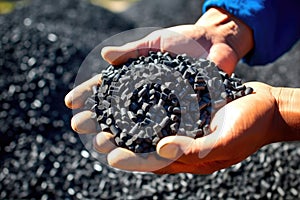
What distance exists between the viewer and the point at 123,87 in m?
2.64

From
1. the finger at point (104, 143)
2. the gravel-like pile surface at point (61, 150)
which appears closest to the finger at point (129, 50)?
the finger at point (104, 143)

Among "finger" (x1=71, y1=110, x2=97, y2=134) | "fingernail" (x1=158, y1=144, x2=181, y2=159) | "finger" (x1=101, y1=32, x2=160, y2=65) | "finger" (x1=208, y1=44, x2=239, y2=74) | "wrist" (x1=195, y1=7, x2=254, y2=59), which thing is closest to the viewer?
"fingernail" (x1=158, y1=144, x2=181, y2=159)

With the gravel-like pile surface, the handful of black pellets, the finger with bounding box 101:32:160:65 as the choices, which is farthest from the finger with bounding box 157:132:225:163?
the gravel-like pile surface

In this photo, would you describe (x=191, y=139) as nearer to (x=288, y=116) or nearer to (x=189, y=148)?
(x=189, y=148)

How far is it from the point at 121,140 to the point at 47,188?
4.33ft

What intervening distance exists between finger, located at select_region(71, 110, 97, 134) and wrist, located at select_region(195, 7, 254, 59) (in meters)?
0.99

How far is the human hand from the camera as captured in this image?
2904 mm

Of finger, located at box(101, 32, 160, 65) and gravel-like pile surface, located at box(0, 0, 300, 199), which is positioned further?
gravel-like pile surface, located at box(0, 0, 300, 199)

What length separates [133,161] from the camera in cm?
234

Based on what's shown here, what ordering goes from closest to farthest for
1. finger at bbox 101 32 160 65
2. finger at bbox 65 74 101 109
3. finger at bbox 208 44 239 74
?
1. finger at bbox 65 74 101 109
2. finger at bbox 101 32 160 65
3. finger at bbox 208 44 239 74

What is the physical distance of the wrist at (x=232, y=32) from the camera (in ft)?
10.5

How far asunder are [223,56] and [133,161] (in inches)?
41.8

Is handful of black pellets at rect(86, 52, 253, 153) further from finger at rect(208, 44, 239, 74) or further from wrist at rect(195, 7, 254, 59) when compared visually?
wrist at rect(195, 7, 254, 59)

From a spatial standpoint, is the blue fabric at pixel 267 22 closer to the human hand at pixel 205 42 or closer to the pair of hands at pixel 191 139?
the human hand at pixel 205 42
